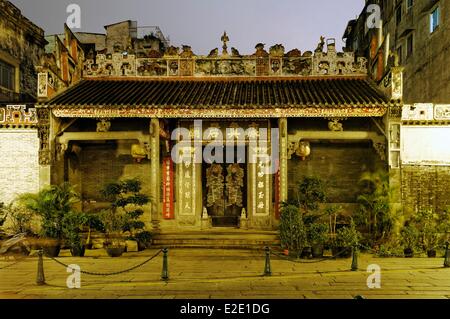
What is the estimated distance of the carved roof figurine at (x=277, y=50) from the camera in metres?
14.4

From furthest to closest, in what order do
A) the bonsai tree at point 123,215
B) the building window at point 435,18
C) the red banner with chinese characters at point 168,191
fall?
the building window at point 435,18 → the red banner with chinese characters at point 168,191 → the bonsai tree at point 123,215

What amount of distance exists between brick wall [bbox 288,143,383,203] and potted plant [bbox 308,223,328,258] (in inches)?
149

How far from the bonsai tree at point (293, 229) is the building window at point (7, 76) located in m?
13.2

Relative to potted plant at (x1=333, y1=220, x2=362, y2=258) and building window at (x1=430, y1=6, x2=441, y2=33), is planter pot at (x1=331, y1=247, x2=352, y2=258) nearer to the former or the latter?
potted plant at (x1=333, y1=220, x2=362, y2=258)

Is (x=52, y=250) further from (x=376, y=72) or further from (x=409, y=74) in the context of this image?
(x=409, y=74)

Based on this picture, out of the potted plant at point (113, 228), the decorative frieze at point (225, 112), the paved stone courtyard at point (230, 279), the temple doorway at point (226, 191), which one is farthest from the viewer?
the temple doorway at point (226, 191)

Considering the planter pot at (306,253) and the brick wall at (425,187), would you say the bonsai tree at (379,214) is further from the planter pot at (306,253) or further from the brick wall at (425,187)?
the planter pot at (306,253)

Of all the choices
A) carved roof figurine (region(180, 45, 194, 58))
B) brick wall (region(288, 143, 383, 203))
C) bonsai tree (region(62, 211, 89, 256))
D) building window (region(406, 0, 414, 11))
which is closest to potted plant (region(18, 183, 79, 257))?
bonsai tree (region(62, 211, 89, 256))

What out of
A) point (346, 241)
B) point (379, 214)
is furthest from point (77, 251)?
point (379, 214)

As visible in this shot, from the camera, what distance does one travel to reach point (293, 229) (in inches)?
419

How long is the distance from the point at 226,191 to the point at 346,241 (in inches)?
202

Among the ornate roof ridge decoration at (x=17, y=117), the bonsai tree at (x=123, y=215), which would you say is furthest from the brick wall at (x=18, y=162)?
the bonsai tree at (x=123, y=215)

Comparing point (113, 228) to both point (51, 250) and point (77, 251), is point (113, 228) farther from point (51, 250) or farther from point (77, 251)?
point (51, 250)
